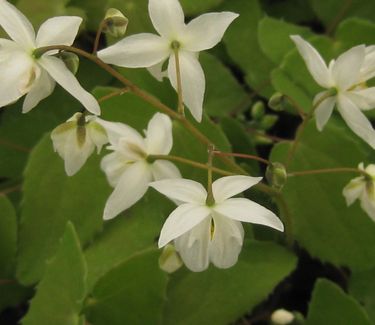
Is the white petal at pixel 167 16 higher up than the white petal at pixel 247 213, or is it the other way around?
the white petal at pixel 167 16

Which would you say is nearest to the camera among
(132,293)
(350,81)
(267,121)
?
(350,81)

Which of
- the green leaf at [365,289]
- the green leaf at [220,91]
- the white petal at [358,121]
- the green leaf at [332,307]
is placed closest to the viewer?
the white petal at [358,121]

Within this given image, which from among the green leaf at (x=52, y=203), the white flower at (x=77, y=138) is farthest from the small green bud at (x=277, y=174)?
the green leaf at (x=52, y=203)

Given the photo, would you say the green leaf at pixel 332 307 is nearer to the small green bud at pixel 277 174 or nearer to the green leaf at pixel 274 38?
the small green bud at pixel 277 174

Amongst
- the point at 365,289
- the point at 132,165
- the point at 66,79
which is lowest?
the point at 365,289

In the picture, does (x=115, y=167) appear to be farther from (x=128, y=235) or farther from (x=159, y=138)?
(x=128, y=235)

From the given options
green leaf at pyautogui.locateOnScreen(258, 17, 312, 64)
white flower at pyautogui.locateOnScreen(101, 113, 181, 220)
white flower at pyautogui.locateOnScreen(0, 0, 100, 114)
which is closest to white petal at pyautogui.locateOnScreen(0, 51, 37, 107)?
white flower at pyautogui.locateOnScreen(0, 0, 100, 114)

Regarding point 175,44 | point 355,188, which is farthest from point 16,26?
point 355,188
